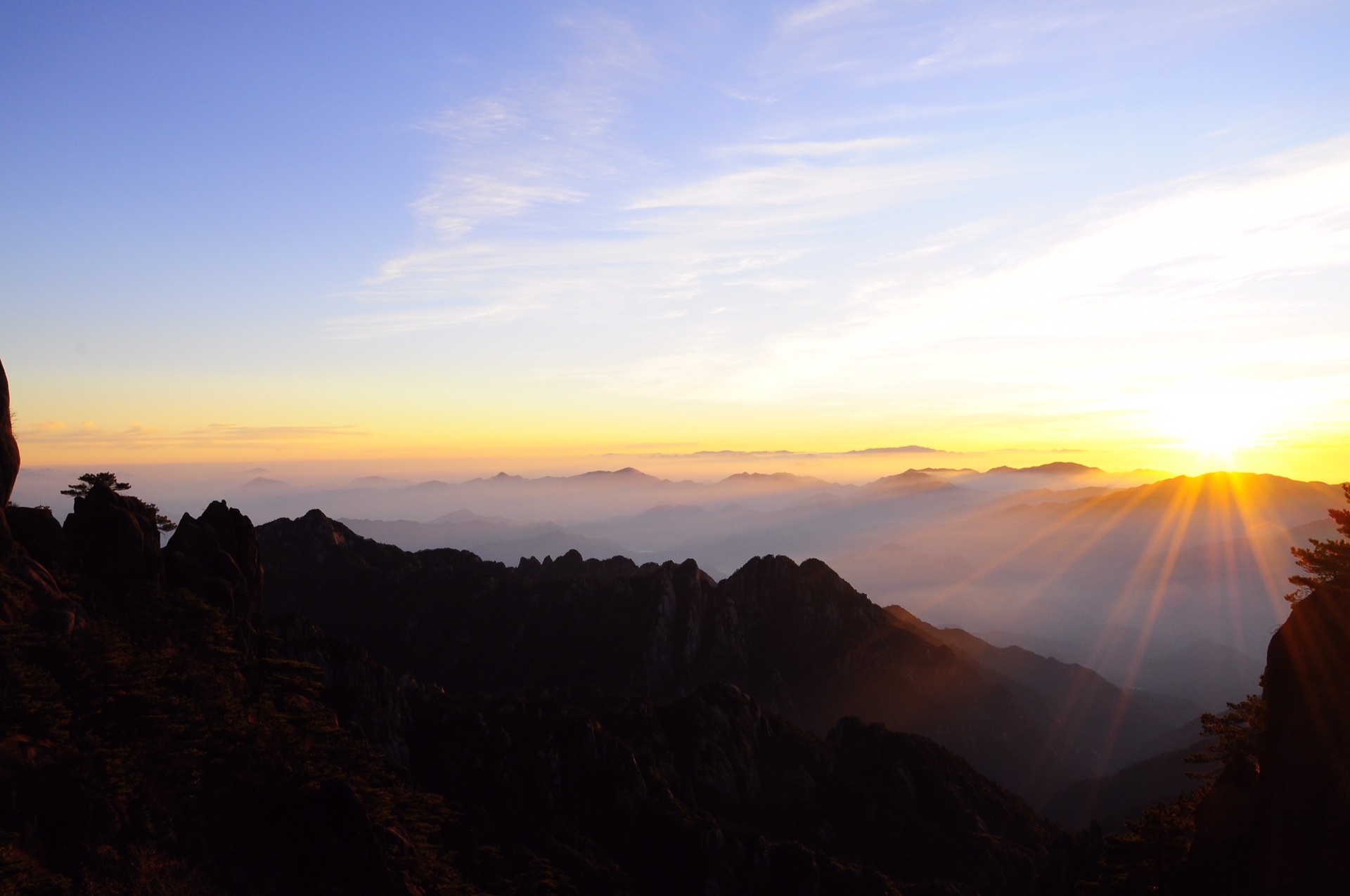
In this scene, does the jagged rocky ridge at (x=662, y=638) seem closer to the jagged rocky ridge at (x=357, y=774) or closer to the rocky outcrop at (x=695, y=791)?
the jagged rocky ridge at (x=357, y=774)

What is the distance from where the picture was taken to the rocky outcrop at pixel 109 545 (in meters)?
66.1

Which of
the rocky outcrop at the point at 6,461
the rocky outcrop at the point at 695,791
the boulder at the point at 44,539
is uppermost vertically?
the rocky outcrop at the point at 6,461

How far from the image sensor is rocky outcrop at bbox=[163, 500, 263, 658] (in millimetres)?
72438

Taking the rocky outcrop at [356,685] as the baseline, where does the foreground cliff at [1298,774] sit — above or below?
above

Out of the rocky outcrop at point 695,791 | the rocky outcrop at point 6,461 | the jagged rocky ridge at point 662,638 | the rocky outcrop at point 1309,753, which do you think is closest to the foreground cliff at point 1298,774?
the rocky outcrop at point 1309,753

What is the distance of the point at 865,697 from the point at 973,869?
7268 cm

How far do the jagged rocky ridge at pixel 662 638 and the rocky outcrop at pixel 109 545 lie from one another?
341 ft

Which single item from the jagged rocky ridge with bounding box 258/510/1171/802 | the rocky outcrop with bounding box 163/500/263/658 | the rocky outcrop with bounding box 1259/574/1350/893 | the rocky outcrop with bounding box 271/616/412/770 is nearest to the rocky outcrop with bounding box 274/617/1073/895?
the rocky outcrop with bounding box 271/616/412/770

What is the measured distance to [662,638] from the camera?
17725cm

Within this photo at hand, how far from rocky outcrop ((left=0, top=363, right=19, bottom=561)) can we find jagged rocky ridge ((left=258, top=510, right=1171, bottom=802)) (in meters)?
120

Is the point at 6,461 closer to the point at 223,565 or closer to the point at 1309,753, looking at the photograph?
the point at 223,565

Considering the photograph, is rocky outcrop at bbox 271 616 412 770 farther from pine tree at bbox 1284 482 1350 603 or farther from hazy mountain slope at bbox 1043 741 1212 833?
hazy mountain slope at bbox 1043 741 1212 833

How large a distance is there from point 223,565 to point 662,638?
114 m

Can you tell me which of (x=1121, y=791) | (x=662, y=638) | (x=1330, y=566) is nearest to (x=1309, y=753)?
(x=1330, y=566)
